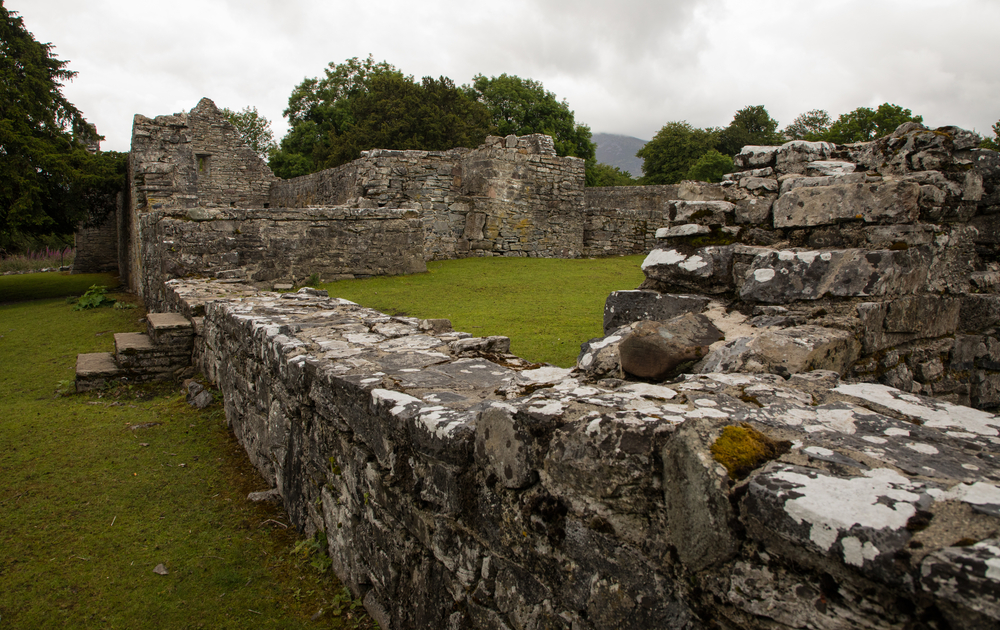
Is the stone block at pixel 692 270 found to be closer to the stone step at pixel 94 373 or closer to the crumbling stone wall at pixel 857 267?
the crumbling stone wall at pixel 857 267

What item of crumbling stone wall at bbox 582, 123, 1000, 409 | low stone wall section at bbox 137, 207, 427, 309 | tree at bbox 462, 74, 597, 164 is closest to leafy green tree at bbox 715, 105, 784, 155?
tree at bbox 462, 74, 597, 164

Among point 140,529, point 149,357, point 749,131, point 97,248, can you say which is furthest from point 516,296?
point 749,131

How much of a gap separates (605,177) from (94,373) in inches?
1702

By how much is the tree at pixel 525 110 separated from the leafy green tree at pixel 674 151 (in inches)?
283

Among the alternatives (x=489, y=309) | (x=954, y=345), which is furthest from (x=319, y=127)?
(x=954, y=345)

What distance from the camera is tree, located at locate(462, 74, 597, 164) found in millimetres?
39125

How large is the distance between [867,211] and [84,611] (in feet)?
15.7

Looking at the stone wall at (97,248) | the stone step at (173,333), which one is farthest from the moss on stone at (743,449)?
the stone wall at (97,248)

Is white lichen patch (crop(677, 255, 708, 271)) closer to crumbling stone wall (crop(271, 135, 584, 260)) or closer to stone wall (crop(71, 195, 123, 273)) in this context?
crumbling stone wall (crop(271, 135, 584, 260))

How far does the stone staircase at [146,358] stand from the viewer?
20.6 ft

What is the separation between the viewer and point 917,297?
3.68 meters

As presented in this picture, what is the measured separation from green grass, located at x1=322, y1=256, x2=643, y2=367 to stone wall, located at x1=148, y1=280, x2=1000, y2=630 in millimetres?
3038

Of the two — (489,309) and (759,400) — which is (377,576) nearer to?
(759,400)

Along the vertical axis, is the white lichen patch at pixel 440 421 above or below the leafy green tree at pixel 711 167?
below
